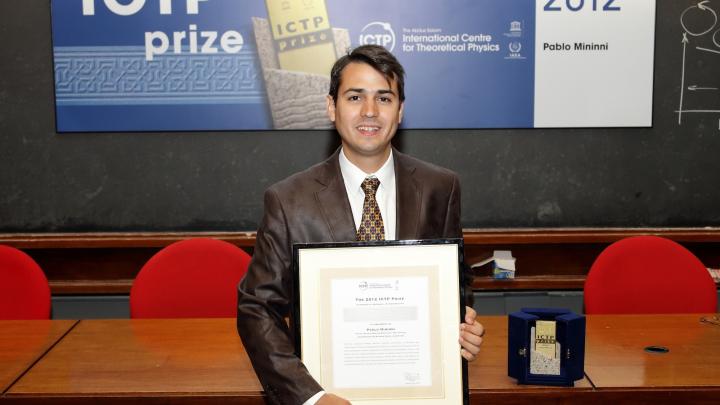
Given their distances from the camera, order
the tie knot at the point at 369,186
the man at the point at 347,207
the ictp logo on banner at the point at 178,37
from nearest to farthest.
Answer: the man at the point at 347,207 → the tie knot at the point at 369,186 → the ictp logo on banner at the point at 178,37

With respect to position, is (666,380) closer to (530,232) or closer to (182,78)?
(530,232)

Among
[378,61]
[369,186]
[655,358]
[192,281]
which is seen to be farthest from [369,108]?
[192,281]

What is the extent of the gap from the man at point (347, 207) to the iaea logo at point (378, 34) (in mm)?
1720

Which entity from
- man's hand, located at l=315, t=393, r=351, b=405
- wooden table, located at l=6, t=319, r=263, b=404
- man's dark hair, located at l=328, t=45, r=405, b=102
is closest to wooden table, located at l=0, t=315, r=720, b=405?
wooden table, located at l=6, t=319, r=263, b=404

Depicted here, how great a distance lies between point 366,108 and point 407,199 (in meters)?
0.28

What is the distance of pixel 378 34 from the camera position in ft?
12.1

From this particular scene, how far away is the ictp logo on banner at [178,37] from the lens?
366 centimetres

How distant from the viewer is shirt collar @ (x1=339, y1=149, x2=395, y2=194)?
2.01m

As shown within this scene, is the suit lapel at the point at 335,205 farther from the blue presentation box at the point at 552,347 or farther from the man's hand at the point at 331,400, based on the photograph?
the blue presentation box at the point at 552,347

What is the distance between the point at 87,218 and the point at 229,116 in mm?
937

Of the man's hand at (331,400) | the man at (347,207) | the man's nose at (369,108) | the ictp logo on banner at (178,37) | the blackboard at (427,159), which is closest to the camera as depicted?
the man's hand at (331,400)

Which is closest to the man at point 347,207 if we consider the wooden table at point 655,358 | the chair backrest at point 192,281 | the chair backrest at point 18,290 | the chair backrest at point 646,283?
the wooden table at point 655,358

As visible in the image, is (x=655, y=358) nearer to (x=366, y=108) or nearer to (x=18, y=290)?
(x=366, y=108)

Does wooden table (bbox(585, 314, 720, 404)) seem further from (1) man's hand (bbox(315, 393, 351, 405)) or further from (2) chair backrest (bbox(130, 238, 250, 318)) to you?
(2) chair backrest (bbox(130, 238, 250, 318))
